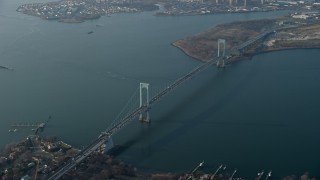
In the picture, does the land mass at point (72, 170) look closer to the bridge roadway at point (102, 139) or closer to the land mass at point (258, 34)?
the bridge roadway at point (102, 139)

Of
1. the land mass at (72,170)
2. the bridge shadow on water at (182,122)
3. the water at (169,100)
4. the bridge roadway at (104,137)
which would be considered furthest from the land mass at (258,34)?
the land mass at (72,170)

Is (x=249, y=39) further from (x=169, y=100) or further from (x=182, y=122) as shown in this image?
(x=182, y=122)

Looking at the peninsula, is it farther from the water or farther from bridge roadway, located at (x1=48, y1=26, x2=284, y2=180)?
bridge roadway, located at (x1=48, y1=26, x2=284, y2=180)

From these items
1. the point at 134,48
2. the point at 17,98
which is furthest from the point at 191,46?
the point at 17,98

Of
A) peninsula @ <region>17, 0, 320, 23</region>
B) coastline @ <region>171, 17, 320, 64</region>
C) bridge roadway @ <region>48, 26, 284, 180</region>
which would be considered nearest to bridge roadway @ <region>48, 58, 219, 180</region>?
bridge roadway @ <region>48, 26, 284, 180</region>

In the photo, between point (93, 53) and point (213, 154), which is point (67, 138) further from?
point (93, 53)

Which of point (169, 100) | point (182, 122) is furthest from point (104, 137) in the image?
point (169, 100)
